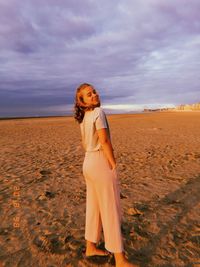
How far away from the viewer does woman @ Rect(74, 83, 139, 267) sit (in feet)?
9.89

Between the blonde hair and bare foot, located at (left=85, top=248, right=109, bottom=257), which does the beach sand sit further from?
the blonde hair

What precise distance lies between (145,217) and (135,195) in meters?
1.28

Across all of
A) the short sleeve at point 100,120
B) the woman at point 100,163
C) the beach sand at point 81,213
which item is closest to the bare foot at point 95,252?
the beach sand at point 81,213

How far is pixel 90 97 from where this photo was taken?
10.2 feet

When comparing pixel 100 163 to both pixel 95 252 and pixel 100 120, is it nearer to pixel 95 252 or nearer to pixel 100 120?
pixel 100 120

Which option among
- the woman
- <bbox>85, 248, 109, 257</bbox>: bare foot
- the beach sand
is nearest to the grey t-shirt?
the woman

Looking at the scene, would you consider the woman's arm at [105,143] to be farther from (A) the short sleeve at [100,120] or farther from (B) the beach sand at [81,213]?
(B) the beach sand at [81,213]

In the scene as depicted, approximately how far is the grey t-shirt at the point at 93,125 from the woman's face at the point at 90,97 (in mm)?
98

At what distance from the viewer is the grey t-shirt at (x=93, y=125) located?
117 inches

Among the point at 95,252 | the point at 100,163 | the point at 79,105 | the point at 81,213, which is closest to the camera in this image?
the point at 100,163

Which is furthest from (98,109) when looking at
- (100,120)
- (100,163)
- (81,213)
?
(81,213)

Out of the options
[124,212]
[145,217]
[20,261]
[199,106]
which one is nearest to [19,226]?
[20,261]

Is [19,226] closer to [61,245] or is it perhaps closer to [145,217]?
[61,245]

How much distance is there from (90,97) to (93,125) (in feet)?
1.21
